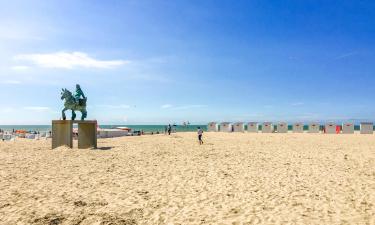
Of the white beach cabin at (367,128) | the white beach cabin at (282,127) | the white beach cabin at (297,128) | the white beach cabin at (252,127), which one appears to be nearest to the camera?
the white beach cabin at (367,128)

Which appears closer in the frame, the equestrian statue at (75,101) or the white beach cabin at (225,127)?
the equestrian statue at (75,101)

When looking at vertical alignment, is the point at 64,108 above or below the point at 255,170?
above

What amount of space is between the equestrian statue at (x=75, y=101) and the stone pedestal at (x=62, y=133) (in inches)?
27.3

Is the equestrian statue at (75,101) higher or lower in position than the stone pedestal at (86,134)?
higher

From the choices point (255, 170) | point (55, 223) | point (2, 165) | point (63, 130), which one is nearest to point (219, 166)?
point (255, 170)

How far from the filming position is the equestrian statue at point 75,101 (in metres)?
22.5

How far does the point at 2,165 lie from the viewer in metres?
14.4

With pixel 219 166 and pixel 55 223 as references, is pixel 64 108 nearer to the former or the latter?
pixel 219 166

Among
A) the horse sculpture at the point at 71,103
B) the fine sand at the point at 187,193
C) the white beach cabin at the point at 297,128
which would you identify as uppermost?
the horse sculpture at the point at 71,103

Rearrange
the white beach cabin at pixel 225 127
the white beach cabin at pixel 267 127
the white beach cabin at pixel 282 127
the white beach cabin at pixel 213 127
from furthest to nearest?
1. the white beach cabin at pixel 213 127
2. the white beach cabin at pixel 225 127
3. the white beach cabin at pixel 267 127
4. the white beach cabin at pixel 282 127

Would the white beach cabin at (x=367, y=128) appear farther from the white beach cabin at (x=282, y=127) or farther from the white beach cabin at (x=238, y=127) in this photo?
the white beach cabin at (x=238, y=127)

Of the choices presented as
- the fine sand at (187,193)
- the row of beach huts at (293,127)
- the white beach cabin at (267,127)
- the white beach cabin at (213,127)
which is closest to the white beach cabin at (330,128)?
the row of beach huts at (293,127)

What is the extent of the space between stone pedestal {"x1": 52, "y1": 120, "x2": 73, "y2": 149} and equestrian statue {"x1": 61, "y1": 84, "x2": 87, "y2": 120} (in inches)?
27.3

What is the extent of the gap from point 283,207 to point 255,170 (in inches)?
212
